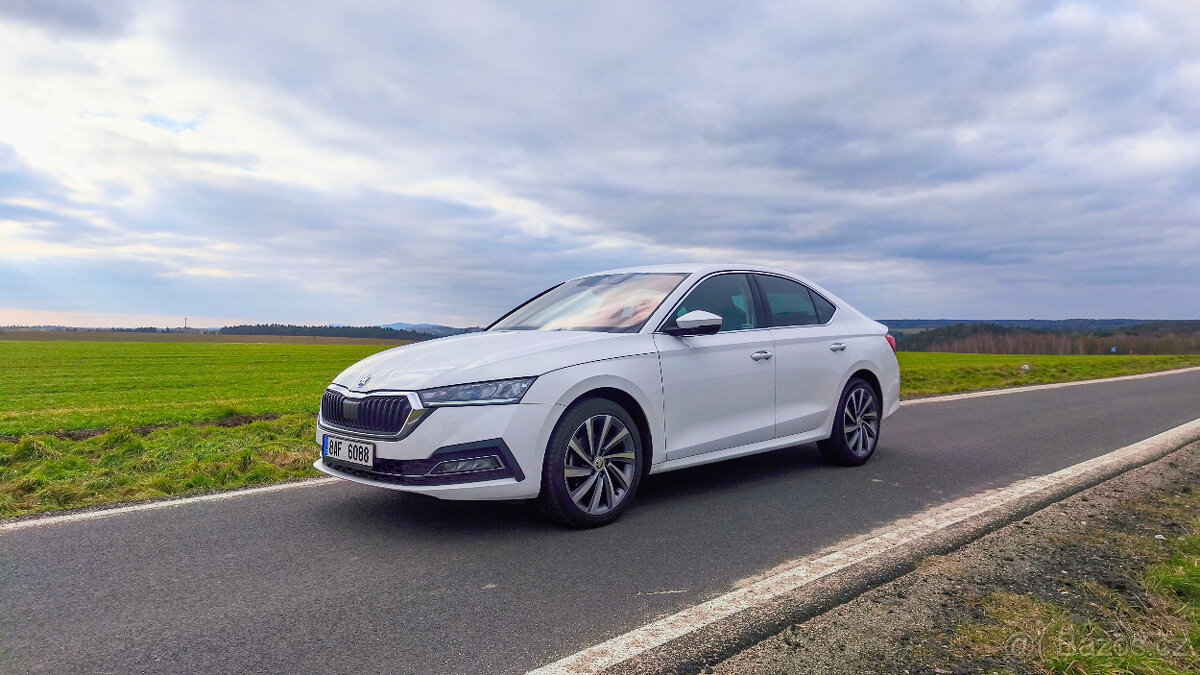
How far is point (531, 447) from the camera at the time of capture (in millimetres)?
4285

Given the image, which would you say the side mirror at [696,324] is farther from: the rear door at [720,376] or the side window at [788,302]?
the side window at [788,302]

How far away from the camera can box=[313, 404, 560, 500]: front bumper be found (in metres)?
4.18

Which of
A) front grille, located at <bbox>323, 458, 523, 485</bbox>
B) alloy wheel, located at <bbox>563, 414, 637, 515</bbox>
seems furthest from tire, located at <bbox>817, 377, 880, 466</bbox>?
front grille, located at <bbox>323, 458, 523, 485</bbox>

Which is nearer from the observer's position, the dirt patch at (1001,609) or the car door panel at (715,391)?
the dirt patch at (1001,609)

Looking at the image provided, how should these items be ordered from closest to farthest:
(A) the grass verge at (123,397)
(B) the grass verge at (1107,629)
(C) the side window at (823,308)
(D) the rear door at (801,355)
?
1. (B) the grass verge at (1107,629)
2. (D) the rear door at (801,355)
3. (C) the side window at (823,308)
4. (A) the grass verge at (123,397)

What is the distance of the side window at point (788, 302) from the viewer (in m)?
6.22

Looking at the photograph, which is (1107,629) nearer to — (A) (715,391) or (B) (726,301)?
(A) (715,391)

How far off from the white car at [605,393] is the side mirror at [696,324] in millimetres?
11

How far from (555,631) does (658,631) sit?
0.40 metres

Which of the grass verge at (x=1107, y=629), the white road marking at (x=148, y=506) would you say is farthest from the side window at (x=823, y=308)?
the white road marking at (x=148, y=506)

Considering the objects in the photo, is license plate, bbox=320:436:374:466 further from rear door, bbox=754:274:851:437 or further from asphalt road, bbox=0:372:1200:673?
rear door, bbox=754:274:851:437

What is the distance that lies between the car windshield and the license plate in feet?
5.10

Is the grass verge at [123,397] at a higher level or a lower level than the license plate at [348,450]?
lower

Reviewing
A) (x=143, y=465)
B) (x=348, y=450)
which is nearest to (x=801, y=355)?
(x=348, y=450)
